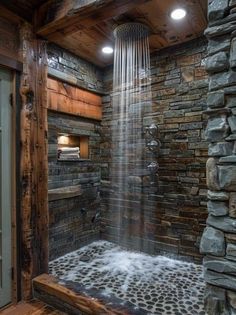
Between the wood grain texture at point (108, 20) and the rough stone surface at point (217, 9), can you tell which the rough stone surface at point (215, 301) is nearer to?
the rough stone surface at point (217, 9)

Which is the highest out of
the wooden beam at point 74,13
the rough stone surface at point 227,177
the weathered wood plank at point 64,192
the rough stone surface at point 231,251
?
the wooden beam at point 74,13

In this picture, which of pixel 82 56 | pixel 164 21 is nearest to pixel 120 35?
pixel 164 21

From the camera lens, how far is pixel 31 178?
210 cm

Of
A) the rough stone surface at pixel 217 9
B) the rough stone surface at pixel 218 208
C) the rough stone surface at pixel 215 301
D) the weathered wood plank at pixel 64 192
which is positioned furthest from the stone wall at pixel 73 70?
the rough stone surface at pixel 215 301

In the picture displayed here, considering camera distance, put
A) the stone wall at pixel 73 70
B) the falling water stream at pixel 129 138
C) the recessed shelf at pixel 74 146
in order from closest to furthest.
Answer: the stone wall at pixel 73 70, the falling water stream at pixel 129 138, the recessed shelf at pixel 74 146

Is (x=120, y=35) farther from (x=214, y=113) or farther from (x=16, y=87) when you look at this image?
(x=214, y=113)

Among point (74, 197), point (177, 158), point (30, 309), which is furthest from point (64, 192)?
point (177, 158)

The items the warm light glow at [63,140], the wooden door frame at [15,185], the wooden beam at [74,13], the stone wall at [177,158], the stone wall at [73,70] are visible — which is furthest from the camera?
the warm light glow at [63,140]

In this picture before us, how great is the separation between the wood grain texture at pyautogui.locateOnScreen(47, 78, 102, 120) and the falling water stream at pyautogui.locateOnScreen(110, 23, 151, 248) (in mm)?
262

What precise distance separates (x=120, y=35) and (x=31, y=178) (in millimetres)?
1587

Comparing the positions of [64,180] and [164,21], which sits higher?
[164,21]

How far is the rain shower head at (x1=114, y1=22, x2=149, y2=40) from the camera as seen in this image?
7.37 ft

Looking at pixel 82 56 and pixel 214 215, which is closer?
pixel 214 215

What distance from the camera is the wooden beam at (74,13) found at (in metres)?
1.71
